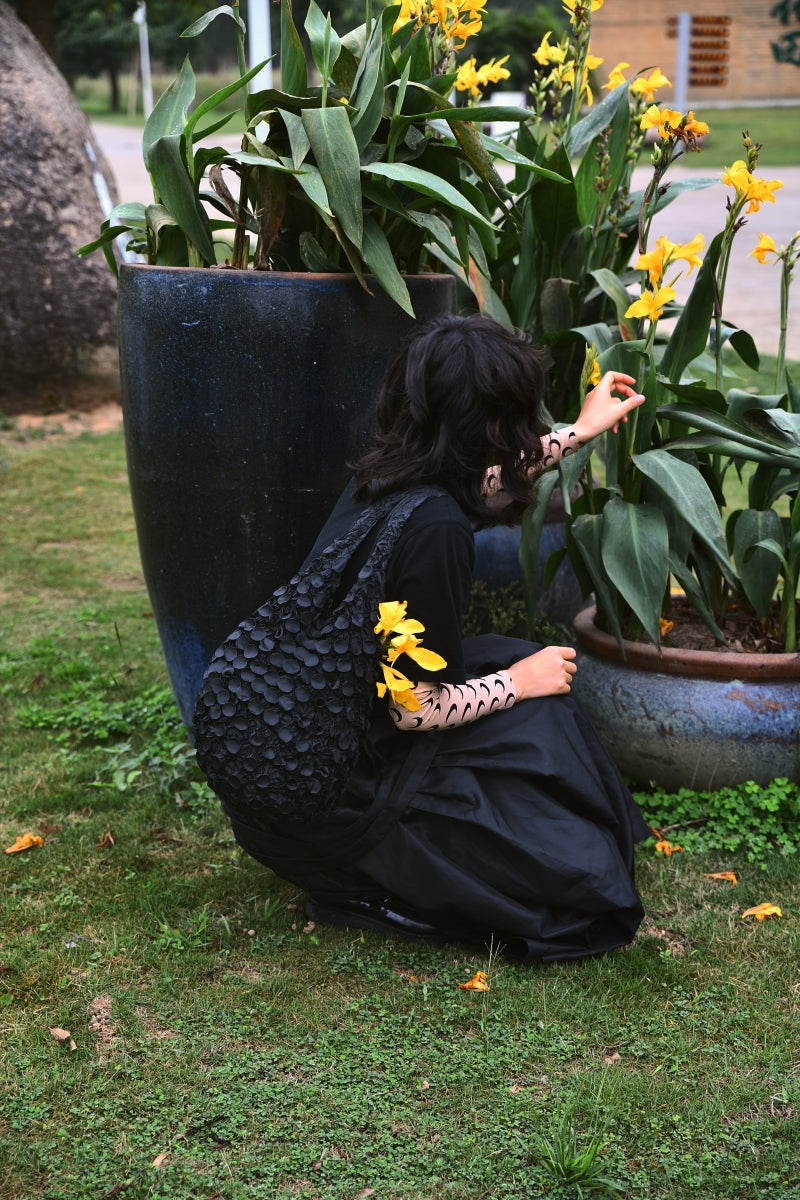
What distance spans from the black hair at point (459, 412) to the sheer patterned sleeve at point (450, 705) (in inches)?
12.1

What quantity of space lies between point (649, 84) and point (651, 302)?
2.51 ft

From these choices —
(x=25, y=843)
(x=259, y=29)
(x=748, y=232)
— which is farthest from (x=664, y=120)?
(x=748, y=232)

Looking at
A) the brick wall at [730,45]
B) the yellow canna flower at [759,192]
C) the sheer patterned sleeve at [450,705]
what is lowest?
the sheer patterned sleeve at [450,705]

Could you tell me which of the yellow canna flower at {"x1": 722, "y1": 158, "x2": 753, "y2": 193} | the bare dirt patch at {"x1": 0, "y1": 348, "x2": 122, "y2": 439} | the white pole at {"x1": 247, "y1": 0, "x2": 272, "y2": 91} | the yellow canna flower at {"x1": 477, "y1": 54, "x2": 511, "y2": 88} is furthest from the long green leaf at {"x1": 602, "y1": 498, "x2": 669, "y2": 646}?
the white pole at {"x1": 247, "y1": 0, "x2": 272, "y2": 91}

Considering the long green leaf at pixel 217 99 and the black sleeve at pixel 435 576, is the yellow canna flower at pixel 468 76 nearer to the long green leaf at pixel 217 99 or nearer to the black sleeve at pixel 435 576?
the long green leaf at pixel 217 99

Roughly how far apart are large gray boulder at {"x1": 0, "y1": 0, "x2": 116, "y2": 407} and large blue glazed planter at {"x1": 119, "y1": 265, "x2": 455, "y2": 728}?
397 cm

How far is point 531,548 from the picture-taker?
2.84 meters

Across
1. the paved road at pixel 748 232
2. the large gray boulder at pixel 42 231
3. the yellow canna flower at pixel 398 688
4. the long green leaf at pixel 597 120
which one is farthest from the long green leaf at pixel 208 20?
the large gray boulder at pixel 42 231

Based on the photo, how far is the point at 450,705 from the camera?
2.19 meters

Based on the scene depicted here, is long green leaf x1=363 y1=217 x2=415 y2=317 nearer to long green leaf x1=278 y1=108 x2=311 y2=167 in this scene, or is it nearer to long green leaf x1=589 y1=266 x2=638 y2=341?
long green leaf x1=278 y1=108 x2=311 y2=167

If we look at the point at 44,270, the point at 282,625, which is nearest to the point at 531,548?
the point at 282,625

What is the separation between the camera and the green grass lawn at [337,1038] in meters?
1.74

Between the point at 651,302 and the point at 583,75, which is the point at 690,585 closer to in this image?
the point at 651,302

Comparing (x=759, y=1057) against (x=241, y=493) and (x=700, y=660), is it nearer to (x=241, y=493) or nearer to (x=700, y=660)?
(x=700, y=660)
